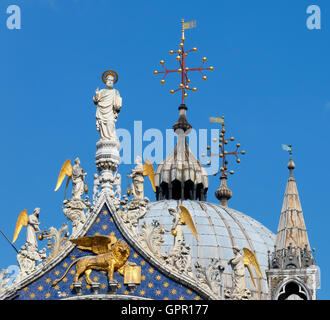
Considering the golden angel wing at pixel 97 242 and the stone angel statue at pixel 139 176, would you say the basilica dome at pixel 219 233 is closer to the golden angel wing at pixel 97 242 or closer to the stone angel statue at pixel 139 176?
the stone angel statue at pixel 139 176

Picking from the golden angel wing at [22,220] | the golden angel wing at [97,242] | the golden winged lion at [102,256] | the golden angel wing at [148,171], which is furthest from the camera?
the golden angel wing at [148,171]

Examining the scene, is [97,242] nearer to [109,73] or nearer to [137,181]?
[137,181]

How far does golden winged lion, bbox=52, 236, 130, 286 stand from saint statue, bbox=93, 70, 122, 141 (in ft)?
10.3

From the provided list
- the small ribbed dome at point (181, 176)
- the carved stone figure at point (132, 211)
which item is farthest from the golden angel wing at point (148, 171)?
the small ribbed dome at point (181, 176)

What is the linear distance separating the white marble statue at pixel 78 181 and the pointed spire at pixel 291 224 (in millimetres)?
6955

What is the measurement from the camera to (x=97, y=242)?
3422cm

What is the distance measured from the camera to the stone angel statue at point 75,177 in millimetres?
35375

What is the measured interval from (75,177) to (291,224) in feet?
25.2

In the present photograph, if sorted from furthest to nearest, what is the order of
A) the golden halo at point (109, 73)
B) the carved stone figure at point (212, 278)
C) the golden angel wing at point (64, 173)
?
1. the golden halo at point (109, 73)
2. the golden angel wing at point (64, 173)
3. the carved stone figure at point (212, 278)

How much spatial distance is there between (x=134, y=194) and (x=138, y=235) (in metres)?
1.37

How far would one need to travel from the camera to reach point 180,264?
34125 millimetres

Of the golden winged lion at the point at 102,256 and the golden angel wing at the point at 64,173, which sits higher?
the golden angel wing at the point at 64,173
